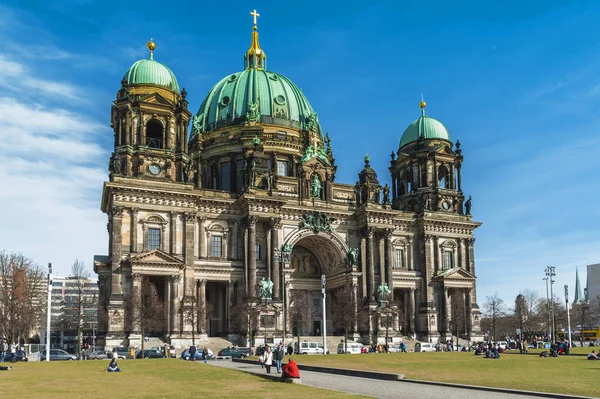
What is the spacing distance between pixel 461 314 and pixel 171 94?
44.6 meters

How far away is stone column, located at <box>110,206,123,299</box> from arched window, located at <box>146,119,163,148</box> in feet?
33.9

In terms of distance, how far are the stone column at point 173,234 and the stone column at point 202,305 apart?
491 centimetres

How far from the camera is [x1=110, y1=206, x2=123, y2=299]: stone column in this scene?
65.8 metres

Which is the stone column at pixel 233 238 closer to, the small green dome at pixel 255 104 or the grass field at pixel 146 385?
the small green dome at pixel 255 104

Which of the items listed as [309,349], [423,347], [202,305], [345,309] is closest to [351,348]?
[309,349]

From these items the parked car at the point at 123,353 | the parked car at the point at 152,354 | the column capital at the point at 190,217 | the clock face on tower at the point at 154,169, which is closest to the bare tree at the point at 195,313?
the parked car at the point at 152,354

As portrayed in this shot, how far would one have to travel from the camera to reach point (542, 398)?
2355 centimetres

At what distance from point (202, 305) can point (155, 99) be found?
22748 millimetres

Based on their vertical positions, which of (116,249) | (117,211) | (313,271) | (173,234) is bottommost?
(313,271)

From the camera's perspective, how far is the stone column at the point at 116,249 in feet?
216

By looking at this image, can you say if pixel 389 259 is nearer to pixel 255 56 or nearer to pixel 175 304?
pixel 175 304

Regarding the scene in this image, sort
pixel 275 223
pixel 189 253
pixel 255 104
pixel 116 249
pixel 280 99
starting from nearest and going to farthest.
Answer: pixel 116 249
pixel 189 253
pixel 275 223
pixel 255 104
pixel 280 99

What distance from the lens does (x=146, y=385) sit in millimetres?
28125

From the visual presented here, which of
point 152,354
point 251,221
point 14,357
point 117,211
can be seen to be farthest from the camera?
point 251,221
